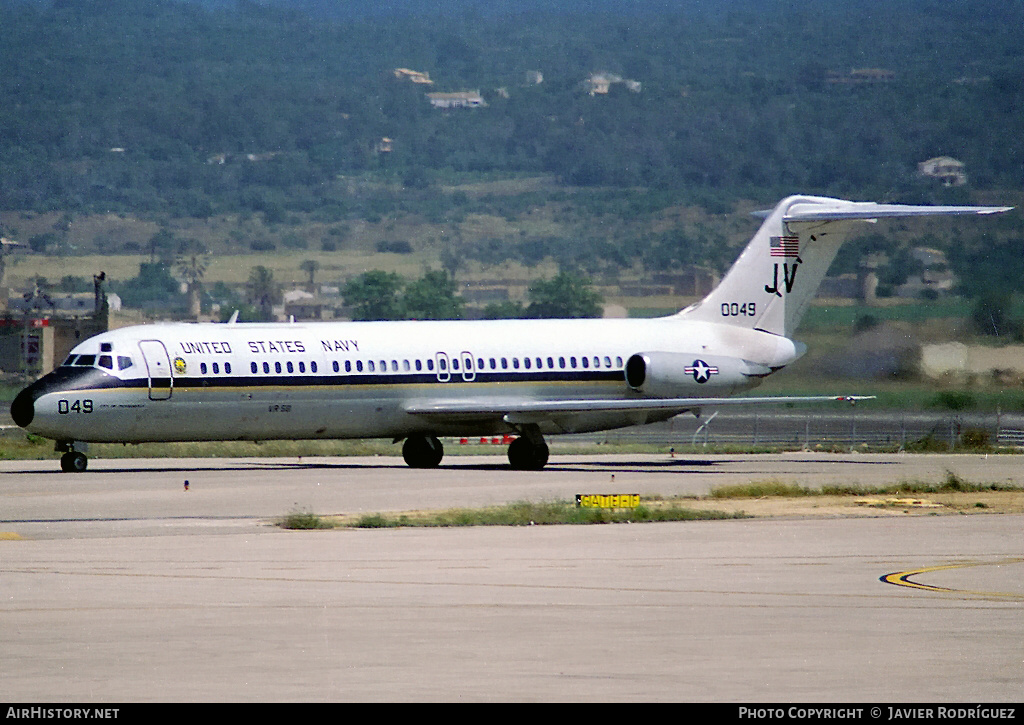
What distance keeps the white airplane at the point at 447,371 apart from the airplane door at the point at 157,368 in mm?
31

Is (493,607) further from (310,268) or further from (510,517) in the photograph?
(310,268)

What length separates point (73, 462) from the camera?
38062 millimetres

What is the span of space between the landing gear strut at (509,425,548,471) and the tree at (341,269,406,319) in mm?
82513

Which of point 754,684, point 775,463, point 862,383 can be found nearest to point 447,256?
point 862,383

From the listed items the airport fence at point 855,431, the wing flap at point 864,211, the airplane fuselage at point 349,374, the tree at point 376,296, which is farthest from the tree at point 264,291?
the airplane fuselage at point 349,374

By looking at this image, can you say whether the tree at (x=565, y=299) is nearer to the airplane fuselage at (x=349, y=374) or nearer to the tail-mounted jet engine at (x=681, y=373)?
the tail-mounted jet engine at (x=681, y=373)

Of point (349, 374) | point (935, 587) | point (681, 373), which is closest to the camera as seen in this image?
point (935, 587)

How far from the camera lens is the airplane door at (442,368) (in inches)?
1606

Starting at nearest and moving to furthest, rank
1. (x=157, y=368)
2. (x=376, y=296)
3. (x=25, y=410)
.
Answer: (x=25, y=410) → (x=157, y=368) → (x=376, y=296)

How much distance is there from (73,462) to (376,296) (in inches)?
3656

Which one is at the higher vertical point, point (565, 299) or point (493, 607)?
point (565, 299)

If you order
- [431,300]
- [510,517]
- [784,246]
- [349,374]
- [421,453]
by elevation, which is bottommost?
[421,453]

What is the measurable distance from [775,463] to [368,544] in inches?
884

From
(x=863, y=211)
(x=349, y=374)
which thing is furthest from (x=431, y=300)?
(x=349, y=374)
